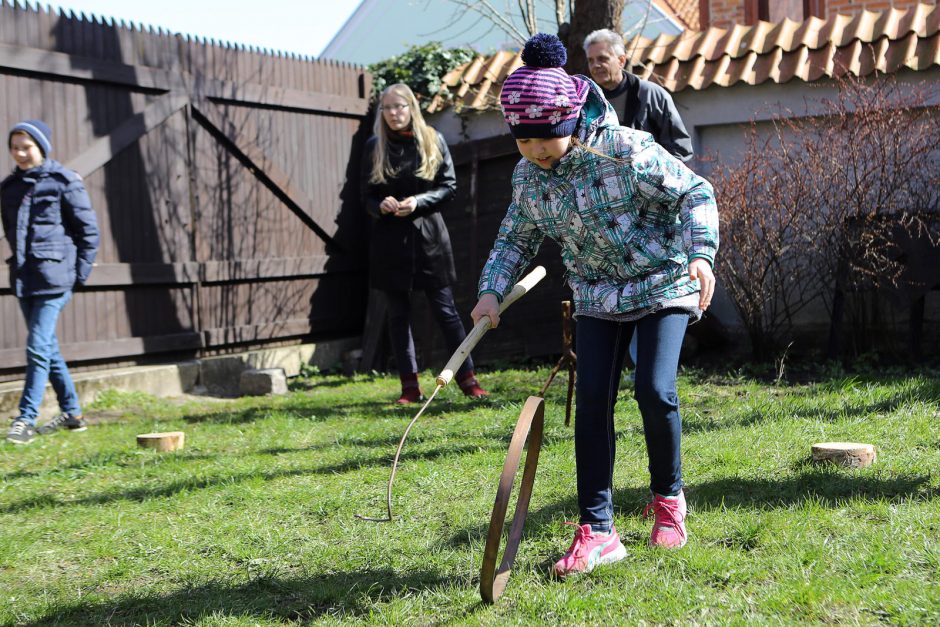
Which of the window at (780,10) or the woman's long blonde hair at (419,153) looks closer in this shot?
the woman's long blonde hair at (419,153)

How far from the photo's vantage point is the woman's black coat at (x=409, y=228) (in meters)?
6.66

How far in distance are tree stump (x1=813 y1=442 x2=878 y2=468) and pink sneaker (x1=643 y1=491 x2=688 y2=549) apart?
3.74ft

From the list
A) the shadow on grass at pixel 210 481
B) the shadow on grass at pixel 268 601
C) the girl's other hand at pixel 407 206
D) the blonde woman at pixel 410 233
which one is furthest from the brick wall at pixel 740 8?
the shadow on grass at pixel 268 601

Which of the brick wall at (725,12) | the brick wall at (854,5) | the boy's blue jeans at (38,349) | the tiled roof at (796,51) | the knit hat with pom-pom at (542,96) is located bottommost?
the boy's blue jeans at (38,349)

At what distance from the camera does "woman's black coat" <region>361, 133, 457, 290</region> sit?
6.66 metres

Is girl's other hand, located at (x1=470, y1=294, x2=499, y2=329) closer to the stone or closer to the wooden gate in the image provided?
the wooden gate

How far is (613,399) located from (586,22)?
5.01m

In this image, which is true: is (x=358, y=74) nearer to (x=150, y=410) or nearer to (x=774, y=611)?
(x=150, y=410)

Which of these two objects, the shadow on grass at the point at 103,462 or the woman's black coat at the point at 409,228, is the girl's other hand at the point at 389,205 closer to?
the woman's black coat at the point at 409,228

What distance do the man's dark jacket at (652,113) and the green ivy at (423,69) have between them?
432 centimetres

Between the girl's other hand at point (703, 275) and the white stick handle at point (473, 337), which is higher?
the girl's other hand at point (703, 275)

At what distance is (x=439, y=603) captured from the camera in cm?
308

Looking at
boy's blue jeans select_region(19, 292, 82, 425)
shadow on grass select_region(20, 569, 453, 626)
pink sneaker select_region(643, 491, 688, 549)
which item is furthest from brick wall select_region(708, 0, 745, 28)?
shadow on grass select_region(20, 569, 453, 626)

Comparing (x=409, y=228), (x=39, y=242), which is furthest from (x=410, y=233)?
(x=39, y=242)
